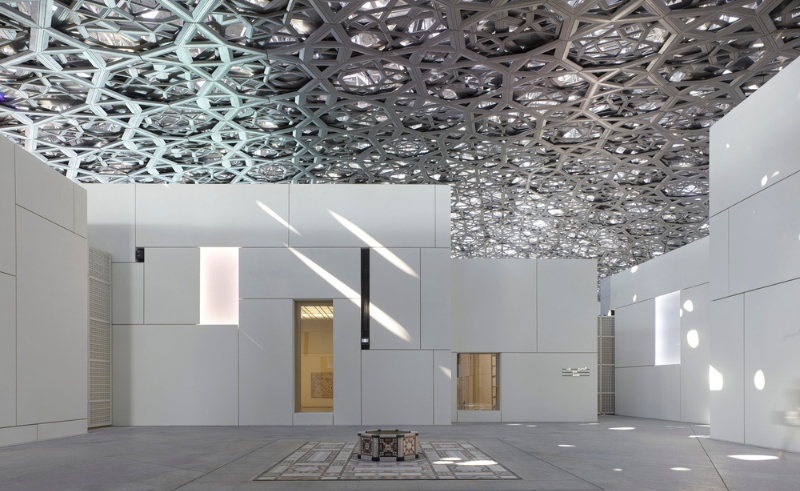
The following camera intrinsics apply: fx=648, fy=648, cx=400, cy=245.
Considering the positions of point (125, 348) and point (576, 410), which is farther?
point (576, 410)

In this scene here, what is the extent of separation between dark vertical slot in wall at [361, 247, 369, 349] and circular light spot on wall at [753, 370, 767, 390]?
32.7ft

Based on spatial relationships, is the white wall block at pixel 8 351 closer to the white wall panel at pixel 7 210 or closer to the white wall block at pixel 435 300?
the white wall panel at pixel 7 210

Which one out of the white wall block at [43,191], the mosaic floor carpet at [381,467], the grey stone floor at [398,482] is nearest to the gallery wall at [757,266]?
the grey stone floor at [398,482]

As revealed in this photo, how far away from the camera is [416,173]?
35.4 m

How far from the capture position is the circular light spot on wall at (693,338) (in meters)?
21.5

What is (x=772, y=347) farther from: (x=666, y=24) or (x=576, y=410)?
(x=666, y=24)

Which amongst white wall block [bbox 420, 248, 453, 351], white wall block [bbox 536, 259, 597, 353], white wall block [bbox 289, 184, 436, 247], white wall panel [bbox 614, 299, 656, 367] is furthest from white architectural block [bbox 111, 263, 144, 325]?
white wall panel [bbox 614, 299, 656, 367]

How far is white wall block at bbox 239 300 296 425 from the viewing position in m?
18.6

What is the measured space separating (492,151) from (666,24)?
1311 cm

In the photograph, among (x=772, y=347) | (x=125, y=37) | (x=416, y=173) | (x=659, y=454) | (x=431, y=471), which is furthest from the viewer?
(x=416, y=173)

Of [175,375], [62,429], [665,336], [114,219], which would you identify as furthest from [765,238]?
[114,219]

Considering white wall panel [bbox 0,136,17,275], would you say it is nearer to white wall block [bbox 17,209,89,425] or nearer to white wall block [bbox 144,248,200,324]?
white wall block [bbox 17,209,89,425]

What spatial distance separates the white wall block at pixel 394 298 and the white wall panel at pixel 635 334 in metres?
10.9

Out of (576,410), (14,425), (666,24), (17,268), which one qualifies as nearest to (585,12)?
(666,24)
